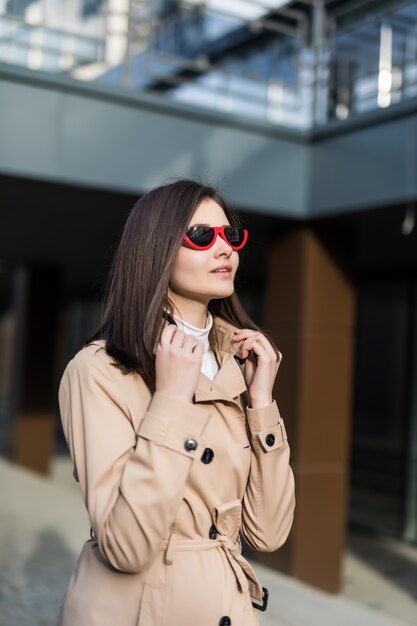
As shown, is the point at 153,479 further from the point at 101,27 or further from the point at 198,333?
the point at 101,27

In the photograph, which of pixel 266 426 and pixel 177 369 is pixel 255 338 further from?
pixel 177 369

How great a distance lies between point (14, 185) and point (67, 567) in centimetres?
316

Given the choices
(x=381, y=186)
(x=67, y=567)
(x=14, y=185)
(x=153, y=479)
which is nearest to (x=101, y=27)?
(x=14, y=185)

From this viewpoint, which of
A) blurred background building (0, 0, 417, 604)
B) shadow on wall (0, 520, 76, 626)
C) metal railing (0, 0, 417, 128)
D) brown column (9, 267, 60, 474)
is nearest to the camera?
shadow on wall (0, 520, 76, 626)

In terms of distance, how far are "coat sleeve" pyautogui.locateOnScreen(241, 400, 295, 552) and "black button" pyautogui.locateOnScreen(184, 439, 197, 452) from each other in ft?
0.98

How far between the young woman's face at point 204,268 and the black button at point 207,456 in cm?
38

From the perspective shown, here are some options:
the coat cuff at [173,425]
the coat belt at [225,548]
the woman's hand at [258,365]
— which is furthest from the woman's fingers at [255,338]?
the coat belt at [225,548]

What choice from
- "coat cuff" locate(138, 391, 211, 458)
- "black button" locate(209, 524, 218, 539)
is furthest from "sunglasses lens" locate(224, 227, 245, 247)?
"black button" locate(209, 524, 218, 539)

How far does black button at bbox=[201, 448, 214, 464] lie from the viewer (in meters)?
1.93

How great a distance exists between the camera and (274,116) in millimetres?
7730

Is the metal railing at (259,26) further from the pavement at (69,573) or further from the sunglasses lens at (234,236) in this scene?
the sunglasses lens at (234,236)

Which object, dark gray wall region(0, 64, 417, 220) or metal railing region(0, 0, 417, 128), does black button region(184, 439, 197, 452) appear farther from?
metal railing region(0, 0, 417, 128)

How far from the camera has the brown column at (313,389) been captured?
7.04 meters

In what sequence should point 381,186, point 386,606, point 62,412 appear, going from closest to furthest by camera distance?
1. point 62,412
2. point 381,186
3. point 386,606
